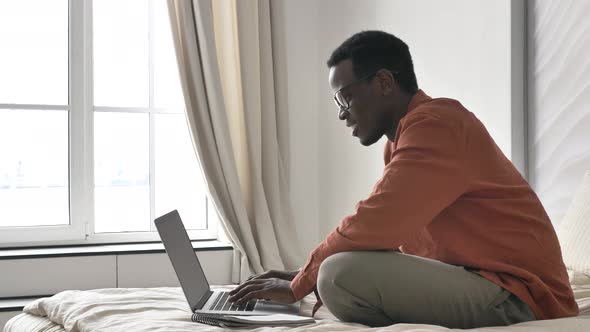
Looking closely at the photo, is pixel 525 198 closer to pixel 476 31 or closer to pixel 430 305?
pixel 430 305

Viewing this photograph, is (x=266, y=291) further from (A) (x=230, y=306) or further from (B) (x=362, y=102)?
(B) (x=362, y=102)

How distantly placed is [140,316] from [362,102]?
2.22 ft

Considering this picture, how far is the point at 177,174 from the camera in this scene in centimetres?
381

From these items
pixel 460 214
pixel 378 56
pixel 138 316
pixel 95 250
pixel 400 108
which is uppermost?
pixel 378 56

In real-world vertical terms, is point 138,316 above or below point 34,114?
below

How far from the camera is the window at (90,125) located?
3523 millimetres

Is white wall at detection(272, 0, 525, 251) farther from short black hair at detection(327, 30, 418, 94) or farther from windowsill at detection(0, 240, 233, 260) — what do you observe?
short black hair at detection(327, 30, 418, 94)

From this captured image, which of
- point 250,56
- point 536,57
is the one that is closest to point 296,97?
point 250,56

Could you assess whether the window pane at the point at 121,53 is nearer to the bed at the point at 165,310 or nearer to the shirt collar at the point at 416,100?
the bed at the point at 165,310

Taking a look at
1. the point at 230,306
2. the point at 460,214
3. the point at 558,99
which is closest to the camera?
the point at 460,214

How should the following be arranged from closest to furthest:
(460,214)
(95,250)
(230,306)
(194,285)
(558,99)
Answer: (460,214)
(230,306)
(194,285)
(558,99)
(95,250)

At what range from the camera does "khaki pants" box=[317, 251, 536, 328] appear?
1380mm

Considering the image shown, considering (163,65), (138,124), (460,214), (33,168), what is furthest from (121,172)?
(460,214)

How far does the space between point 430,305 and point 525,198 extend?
317 millimetres
